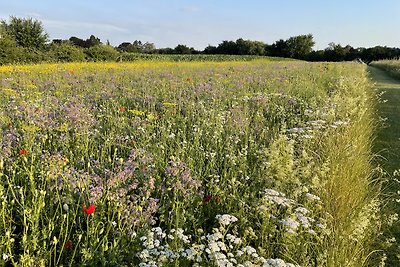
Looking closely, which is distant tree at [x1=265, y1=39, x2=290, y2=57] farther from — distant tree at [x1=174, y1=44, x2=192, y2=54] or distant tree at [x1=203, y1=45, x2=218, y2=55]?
distant tree at [x1=174, y1=44, x2=192, y2=54]

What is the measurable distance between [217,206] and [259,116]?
270cm

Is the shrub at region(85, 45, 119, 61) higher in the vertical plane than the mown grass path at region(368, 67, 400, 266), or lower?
higher

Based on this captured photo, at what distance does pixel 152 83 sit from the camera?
877cm

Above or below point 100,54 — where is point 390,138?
below

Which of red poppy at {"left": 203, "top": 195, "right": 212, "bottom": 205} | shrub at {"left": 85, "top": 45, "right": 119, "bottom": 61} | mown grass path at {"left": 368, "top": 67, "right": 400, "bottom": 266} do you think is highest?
shrub at {"left": 85, "top": 45, "right": 119, "bottom": 61}

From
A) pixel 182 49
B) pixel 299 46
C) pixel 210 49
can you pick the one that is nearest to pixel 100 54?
pixel 182 49

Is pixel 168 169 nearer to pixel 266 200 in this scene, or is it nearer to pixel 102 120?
pixel 266 200

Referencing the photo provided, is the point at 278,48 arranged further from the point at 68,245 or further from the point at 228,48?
the point at 68,245

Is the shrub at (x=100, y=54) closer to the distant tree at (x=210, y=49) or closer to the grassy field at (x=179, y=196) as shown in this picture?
the grassy field at (x=179, y=196)

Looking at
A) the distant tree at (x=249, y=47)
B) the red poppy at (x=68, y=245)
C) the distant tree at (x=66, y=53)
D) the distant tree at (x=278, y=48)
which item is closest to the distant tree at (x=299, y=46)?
the distant tree at (x=278, y=48)

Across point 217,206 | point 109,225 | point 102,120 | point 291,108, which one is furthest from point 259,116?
point 109,225

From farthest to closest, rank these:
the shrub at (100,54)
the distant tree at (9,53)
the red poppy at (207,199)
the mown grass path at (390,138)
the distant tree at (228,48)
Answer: the distant tree at (228,48) < the shrub at (100,54) < the distant tree at (9,53) < the mown grass path at (390,138) < the red poppy at (207,199)

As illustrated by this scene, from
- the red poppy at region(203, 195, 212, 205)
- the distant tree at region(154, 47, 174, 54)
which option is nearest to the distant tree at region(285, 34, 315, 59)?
the distant tree at region(154, 47, 174, 54)

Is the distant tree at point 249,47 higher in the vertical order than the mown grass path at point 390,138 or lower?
higher
